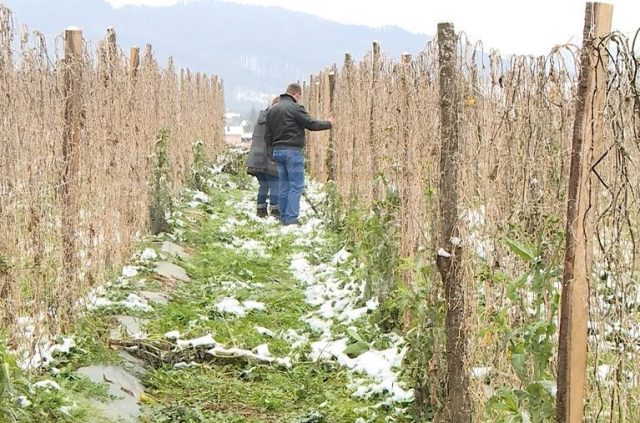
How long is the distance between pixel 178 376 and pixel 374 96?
3.40 m

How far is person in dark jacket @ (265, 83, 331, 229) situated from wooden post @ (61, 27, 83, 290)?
5047mm

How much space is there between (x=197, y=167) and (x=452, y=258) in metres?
10.2

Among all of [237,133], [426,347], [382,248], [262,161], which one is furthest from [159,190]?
[237,133]

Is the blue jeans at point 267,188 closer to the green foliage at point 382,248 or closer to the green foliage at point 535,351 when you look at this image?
the green foliage at point 382,248

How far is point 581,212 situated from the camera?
2455mm

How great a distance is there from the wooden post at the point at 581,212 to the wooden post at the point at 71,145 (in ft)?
Answer: 10.8

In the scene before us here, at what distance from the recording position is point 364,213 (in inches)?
279

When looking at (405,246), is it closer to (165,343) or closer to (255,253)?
(165,343)

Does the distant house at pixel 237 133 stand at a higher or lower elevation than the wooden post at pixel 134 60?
lower

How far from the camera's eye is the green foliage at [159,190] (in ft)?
27.5

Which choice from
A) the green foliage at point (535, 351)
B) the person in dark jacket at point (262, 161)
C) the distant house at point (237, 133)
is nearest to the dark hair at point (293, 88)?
the person in dark jacket at point (262, 161)

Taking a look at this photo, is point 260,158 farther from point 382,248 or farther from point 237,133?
point 237,133

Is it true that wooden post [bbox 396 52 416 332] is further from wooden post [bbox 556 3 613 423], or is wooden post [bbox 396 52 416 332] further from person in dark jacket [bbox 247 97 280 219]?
person in dark jacket [bbox 247 97 280 219]

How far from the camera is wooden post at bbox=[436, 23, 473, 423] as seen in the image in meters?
3.63
